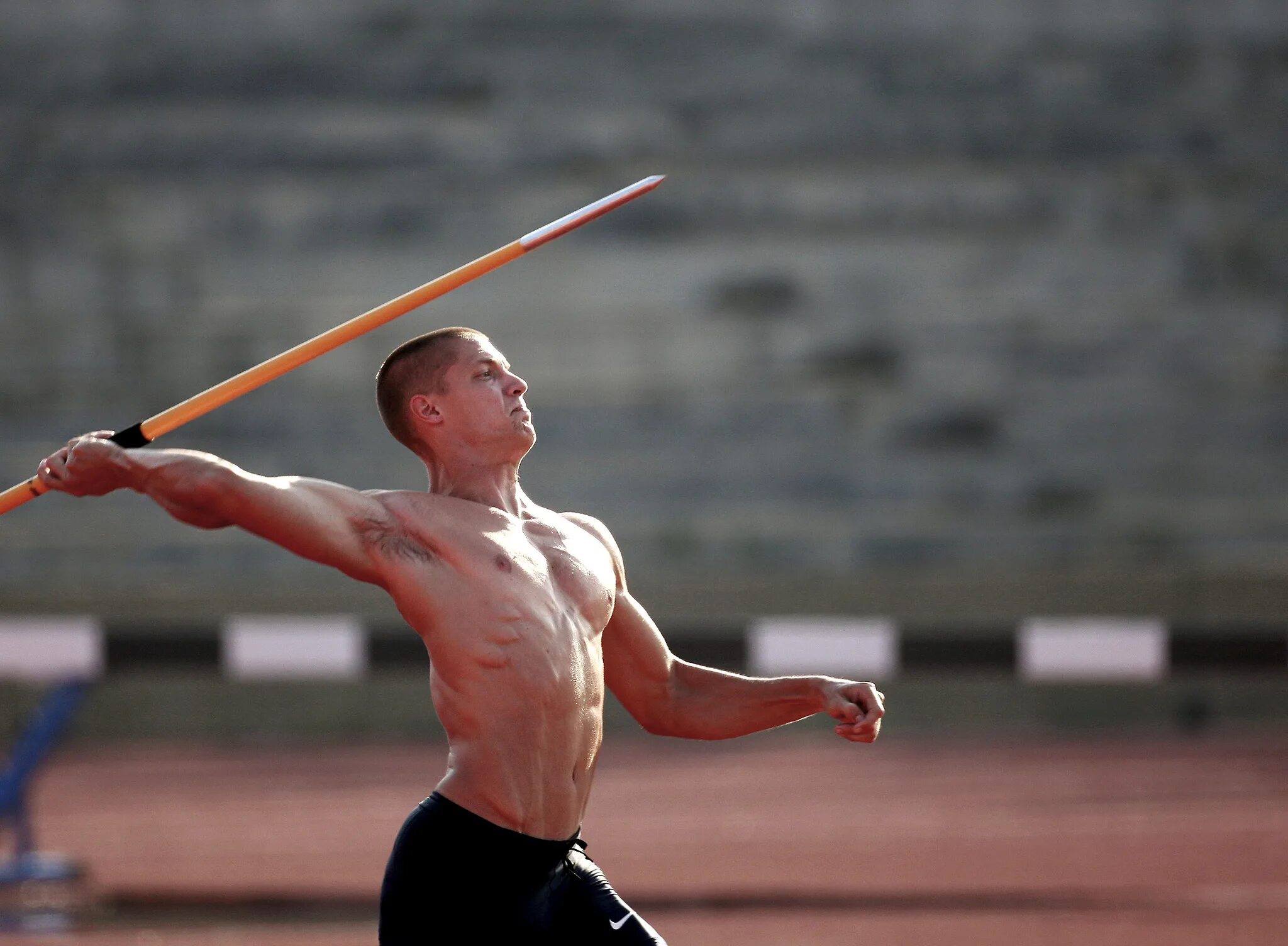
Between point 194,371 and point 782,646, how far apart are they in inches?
179

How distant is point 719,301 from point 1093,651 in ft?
12.7

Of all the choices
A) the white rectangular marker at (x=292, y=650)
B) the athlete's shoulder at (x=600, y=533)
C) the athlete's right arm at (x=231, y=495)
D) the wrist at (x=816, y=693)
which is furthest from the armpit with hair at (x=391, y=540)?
the white rectangular marker at (x=292, y=650)

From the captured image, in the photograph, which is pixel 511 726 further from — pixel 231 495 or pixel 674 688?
pixel 231 495

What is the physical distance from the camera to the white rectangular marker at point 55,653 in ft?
20.8

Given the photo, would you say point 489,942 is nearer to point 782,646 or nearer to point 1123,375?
point 782,646

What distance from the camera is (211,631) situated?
647 centimetres

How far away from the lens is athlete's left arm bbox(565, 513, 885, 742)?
315 centimetres

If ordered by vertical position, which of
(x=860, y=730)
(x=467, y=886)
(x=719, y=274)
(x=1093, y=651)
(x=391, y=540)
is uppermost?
(x=719, y=274)

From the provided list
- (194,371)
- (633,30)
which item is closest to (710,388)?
(633,30)

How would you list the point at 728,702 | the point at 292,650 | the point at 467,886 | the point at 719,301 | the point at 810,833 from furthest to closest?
the point at 719,301
the point at 810,833
the point at 292,650
the point at 728,702
the point at 467,886

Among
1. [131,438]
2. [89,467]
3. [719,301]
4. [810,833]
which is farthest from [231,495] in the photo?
[719,301]

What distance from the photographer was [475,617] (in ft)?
9.36

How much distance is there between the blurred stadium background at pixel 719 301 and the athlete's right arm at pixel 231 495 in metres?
6.72

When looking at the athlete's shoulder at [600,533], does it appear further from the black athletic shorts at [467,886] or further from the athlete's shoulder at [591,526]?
the black athletic shorts at [467,886]
